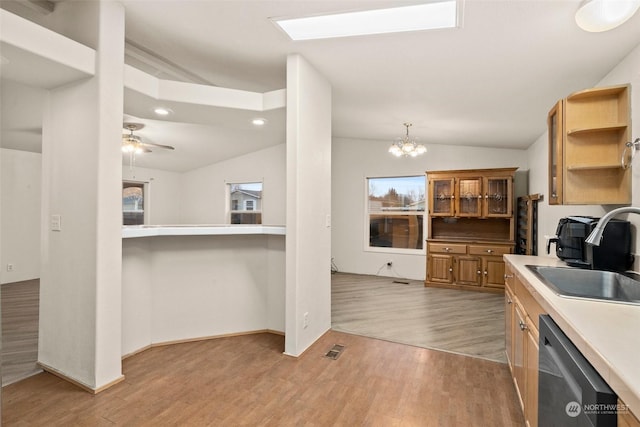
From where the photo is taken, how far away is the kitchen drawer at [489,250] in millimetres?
5090

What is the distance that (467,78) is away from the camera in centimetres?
290

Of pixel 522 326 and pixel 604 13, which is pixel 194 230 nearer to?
pixel 522 326

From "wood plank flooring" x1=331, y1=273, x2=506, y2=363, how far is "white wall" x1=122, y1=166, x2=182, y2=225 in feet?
13.7

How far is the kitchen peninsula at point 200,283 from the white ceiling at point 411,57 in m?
1.22

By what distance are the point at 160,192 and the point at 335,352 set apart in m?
5.79

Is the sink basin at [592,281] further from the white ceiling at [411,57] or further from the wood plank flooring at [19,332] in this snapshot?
the wood plank flooring at [19,332]

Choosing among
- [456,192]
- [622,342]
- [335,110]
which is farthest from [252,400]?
[456,192]

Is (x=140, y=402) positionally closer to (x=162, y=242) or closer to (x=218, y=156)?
(x=162, y=242)

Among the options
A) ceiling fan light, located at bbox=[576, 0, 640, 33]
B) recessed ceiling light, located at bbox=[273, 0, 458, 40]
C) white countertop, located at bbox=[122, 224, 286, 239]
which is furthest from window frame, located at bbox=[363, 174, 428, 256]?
ceiling fan light, located at bbox=[576, 0, 640, 33]

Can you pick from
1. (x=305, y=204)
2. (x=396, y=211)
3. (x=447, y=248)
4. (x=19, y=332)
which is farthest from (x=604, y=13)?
(x=19, y=332)

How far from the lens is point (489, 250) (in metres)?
5.16

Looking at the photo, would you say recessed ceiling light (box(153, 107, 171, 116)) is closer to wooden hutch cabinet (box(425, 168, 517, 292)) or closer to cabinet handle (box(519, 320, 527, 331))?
cabinet handle (box(519, 320, 527, 331))

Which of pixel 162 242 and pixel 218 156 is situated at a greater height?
pixel 218 156

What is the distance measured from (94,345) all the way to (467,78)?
3625mm
